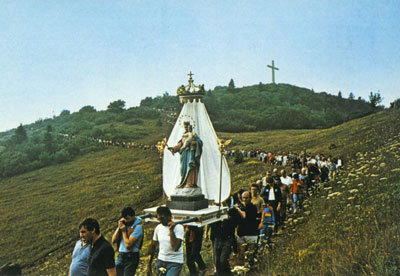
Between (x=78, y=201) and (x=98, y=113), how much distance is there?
22.1 m

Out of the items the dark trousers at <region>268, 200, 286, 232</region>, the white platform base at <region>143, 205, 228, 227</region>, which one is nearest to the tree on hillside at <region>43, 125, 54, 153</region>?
the white platform base at <region>143, 205, 228, 227</region>

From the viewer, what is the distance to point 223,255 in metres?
6.74

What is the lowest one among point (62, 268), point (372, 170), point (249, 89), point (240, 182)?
point (62, 268)

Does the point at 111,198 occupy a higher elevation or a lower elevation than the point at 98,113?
lower

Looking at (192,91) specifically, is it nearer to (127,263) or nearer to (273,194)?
(273,194)

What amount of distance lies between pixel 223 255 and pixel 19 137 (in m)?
22.9

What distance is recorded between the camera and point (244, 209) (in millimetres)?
6941

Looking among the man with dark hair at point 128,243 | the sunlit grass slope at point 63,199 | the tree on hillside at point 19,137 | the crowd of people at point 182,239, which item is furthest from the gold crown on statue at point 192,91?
the tree on hillside at point 19,137

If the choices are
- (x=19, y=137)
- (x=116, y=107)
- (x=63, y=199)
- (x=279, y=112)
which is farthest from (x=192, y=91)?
(x=279, y=112)

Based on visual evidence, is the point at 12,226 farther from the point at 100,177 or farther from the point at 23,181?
the point at 100,177

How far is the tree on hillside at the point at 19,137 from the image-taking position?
1003 inches

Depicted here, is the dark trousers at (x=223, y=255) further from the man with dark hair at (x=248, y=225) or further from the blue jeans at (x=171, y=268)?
the blue jeans at (x=171, y=268)

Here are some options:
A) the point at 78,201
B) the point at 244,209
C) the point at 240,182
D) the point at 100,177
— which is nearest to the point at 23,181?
the point at 78,201

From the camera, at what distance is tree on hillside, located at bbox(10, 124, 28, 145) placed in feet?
83.6
